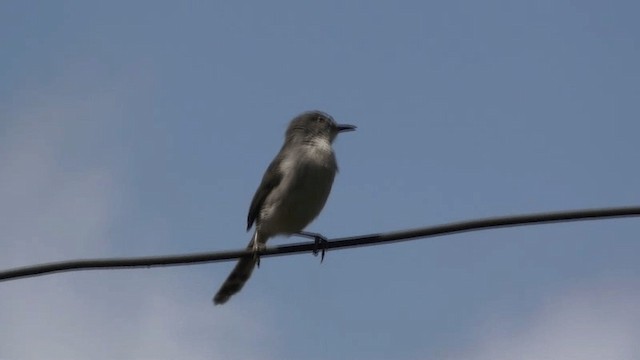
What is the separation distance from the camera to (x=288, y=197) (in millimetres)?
11711

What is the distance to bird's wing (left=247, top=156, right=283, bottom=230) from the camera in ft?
39.6

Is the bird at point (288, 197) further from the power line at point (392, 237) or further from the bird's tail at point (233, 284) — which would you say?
the power line at point (392, 237)

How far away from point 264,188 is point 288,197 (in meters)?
0.57

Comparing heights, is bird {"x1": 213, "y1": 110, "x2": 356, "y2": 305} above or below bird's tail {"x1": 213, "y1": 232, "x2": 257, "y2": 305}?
above

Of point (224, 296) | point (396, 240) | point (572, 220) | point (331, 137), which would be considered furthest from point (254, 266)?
point (572, 220)

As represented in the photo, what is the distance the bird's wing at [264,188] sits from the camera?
39.6ft

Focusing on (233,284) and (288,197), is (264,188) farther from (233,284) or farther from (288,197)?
(233,284)

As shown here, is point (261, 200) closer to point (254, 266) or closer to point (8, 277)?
point (254, 266)

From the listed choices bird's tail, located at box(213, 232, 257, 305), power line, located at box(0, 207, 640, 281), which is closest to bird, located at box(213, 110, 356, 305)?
bird's tail, located at box(213, 232, 257, 305)

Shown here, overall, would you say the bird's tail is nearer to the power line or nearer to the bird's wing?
the bird's wing

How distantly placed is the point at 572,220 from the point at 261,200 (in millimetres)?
5695

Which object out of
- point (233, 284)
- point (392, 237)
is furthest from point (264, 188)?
point (392, 237)

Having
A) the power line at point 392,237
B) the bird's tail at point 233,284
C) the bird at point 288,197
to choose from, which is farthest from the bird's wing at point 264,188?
the power line at point 392,237

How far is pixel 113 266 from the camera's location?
714 cm
